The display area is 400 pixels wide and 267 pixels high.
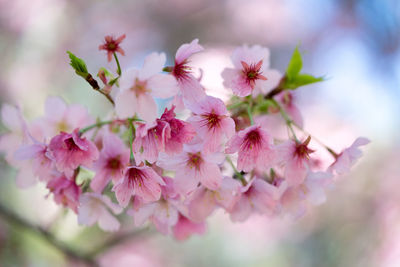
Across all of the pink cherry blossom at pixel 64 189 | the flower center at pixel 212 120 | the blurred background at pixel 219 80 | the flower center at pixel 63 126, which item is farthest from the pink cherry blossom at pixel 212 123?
the blurred background at pixel 219 80

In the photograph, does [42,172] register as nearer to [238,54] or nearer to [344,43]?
[238,54]

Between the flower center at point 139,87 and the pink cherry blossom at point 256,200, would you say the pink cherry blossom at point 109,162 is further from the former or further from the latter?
the pink cherry blossom at point 256,200

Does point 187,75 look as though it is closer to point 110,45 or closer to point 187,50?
point 187,50

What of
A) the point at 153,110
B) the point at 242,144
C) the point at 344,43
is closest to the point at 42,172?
the point at 153,110

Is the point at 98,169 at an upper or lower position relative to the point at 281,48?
lower

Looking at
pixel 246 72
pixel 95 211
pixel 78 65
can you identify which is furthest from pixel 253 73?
pixel 95 211

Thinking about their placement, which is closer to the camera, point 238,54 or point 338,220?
point 238,54
